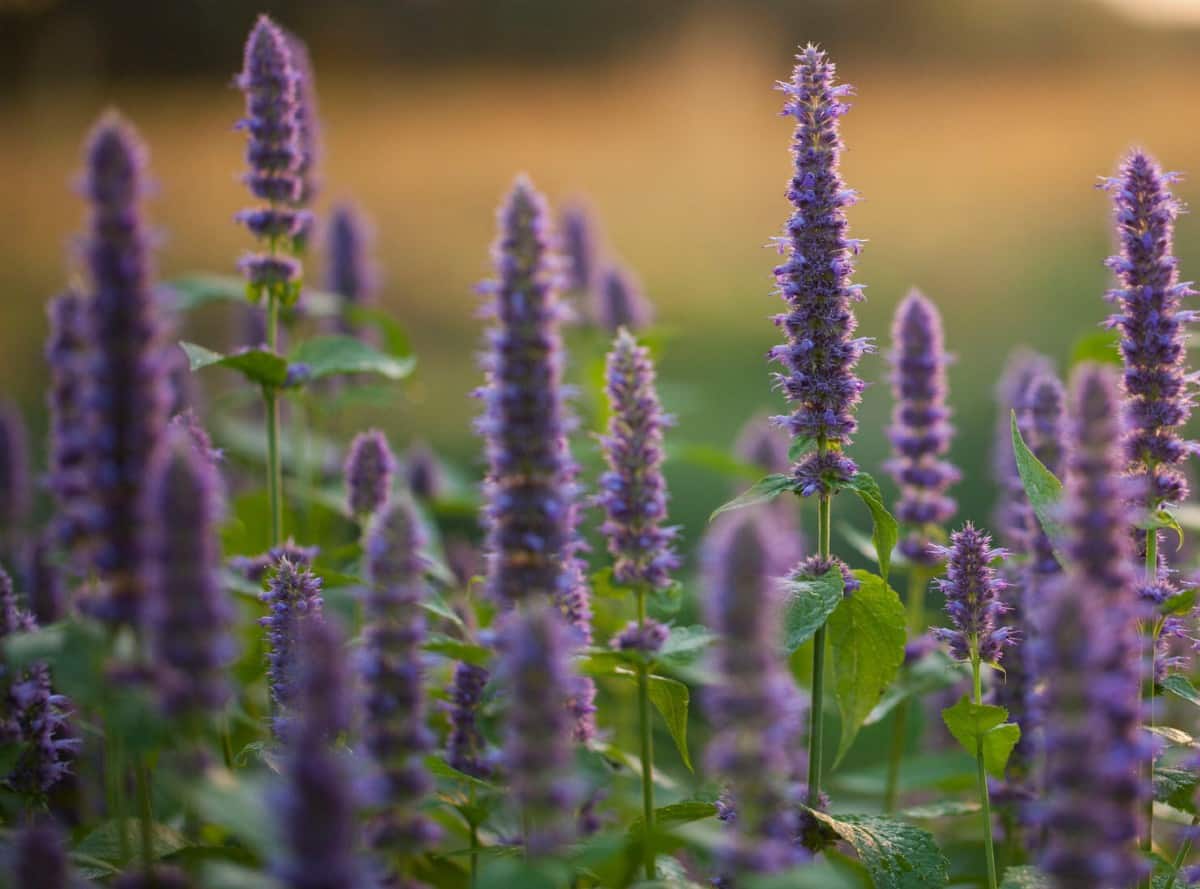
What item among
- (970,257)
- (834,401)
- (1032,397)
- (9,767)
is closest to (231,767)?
(9,767)

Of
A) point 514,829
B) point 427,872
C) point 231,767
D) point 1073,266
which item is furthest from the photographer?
point 1073,266

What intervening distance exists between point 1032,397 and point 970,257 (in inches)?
385

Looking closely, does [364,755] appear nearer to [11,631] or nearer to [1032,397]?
[11,631]

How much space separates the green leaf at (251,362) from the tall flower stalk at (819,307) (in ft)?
4.51

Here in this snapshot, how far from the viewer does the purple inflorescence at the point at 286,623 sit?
2498 millimetres

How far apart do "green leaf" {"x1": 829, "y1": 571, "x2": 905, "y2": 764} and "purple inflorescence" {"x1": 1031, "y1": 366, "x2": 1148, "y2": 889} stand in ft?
3.11

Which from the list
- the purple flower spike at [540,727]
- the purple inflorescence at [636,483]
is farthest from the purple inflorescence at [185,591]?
the purple inflorescence at [636,483]

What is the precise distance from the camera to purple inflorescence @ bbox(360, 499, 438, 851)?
1989 mm

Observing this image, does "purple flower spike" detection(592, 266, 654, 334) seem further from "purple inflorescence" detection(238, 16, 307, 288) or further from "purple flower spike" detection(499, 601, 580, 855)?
"purple flower spike" detection(499, 601, 580, 855)

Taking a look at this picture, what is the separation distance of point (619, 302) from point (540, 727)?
4.36 meters

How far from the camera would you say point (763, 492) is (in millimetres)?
2855

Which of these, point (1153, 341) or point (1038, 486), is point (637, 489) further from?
point (1153, 341)

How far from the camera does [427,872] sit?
2.99 m

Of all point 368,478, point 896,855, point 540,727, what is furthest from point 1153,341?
point 368,478
